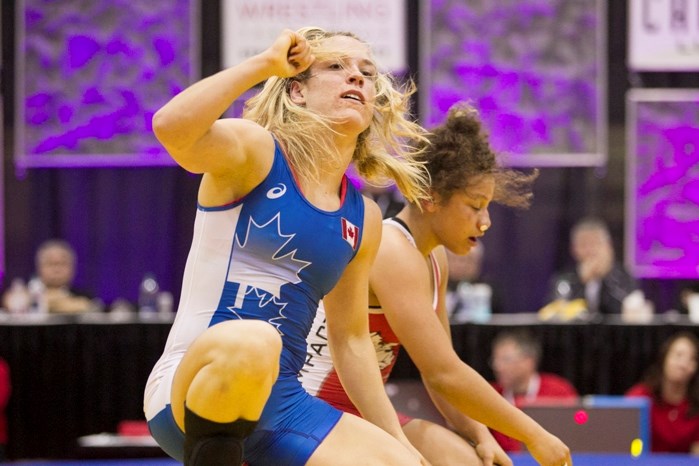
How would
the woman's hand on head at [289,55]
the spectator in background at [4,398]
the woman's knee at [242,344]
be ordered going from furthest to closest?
the spectator in background at [4,398] < the woman's hand on head at [289,55] < the woman's knee at [242,344]

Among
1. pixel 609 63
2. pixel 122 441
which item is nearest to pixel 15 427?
pixel 122 441

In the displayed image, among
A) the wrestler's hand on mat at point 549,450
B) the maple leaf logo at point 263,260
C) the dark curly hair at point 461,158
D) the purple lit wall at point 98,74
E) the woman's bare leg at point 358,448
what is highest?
the purple lit wall at point 98,74

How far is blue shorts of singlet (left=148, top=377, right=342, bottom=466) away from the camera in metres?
2.33

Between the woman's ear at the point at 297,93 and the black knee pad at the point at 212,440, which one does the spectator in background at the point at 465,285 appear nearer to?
the woman's ear at the point at 297,93

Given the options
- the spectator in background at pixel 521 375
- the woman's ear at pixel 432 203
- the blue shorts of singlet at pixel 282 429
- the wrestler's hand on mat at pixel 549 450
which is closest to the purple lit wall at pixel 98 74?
the spectator in background at pixel 521 375

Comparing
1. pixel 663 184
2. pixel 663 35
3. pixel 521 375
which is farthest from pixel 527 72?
pixel 521 375

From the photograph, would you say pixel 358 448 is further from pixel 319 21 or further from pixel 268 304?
pixel 319 21

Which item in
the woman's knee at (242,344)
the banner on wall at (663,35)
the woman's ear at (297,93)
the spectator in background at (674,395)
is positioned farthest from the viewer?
the banner on wall at (663,35)

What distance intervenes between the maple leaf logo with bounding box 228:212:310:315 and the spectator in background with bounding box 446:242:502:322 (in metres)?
4.05

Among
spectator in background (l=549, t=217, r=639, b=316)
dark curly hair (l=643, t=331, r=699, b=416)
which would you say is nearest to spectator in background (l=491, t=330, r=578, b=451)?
dark curly hair (l=643, t=331, r=699, b=416)

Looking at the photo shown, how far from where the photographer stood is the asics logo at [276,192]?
236 cm

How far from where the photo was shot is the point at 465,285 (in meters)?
6.57

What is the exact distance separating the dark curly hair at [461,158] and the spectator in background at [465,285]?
3.27m

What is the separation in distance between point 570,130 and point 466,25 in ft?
3.70
